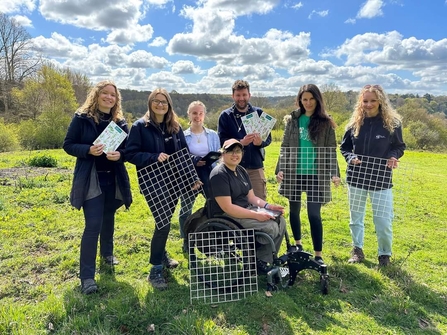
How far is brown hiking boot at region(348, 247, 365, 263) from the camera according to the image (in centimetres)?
464

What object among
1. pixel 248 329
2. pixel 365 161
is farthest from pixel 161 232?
pixel 365 161

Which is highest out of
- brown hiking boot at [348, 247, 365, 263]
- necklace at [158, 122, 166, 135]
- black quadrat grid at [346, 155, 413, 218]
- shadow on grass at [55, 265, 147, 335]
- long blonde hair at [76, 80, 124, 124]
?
long blonde hair at [76, 80, 124, 124]

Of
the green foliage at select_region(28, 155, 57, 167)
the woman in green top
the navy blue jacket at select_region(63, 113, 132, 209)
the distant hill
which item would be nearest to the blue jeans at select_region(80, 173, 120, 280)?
the navy blue jacket at select_region(63, 113, 132, 209)

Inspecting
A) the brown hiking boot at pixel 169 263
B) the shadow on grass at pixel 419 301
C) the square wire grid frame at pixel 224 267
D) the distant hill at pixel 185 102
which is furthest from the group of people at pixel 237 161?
the distant hill at pixel 185 102

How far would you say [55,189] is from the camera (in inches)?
329

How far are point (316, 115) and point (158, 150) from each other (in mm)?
2077

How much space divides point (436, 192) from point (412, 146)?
85.9ft

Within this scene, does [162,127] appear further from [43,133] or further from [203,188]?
[43,133]

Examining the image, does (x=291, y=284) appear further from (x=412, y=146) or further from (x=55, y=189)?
(x=412, y=146)

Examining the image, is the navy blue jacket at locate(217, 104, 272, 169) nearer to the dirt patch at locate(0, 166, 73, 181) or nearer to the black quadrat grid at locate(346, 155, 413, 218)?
the black quadrat grid at locate(346, 155, 413, 218)

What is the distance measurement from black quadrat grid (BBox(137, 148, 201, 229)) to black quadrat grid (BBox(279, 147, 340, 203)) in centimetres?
129

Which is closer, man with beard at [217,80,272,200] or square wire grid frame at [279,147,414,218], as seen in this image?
square wire grid frame at [279,147,414,218]

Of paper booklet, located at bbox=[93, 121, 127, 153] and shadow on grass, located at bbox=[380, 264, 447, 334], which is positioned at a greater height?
paper booklet, located at bbox=[93, 121, 127, 153]

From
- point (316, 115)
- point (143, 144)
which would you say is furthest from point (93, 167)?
point (316, 115)
